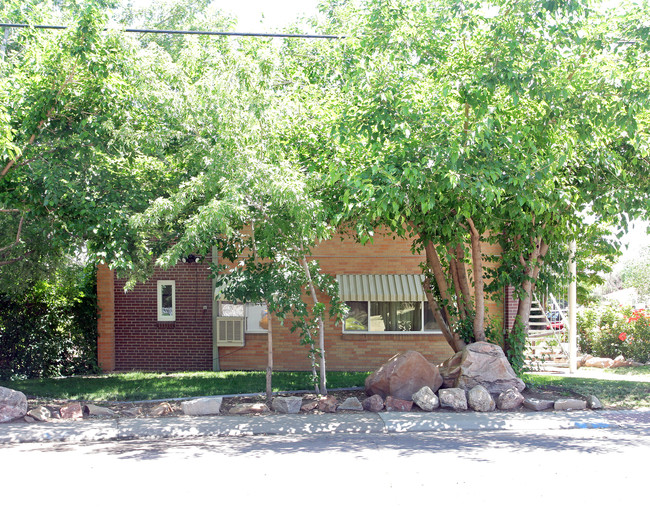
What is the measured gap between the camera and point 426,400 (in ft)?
34.9

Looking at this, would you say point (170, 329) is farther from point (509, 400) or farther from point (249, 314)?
point (509, 400)

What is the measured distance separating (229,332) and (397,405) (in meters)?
6.93

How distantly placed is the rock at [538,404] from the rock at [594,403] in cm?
68

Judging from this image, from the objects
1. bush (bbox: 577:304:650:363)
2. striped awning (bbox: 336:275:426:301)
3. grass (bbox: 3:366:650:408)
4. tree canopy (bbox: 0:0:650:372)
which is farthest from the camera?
bush (bbox: 577:304:650:363)

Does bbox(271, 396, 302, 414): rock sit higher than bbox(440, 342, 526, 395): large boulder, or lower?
lower

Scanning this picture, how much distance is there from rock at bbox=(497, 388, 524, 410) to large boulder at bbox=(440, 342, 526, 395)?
0.28 m

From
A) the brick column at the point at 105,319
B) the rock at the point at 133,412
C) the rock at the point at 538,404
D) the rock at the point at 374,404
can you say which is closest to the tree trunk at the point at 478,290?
the rock at the point at 538,404

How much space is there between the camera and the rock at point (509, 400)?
10.8m

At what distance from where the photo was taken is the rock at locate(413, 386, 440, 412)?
1062 cm

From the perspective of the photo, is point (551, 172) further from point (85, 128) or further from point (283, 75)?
point (85, 128)

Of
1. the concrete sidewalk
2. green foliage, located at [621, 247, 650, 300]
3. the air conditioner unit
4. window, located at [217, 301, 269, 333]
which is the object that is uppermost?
green foliage, located at [621, 247, 650, 300]

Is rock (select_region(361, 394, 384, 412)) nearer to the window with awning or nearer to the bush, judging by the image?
the window with awning

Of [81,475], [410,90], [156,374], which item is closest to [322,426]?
[81,475]

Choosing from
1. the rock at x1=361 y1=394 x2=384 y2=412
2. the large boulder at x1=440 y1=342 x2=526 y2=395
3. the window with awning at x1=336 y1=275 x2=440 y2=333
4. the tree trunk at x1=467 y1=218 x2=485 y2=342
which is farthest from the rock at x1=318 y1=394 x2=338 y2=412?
the window with awning at x1=336 y1=275 x2=440 y2=333
